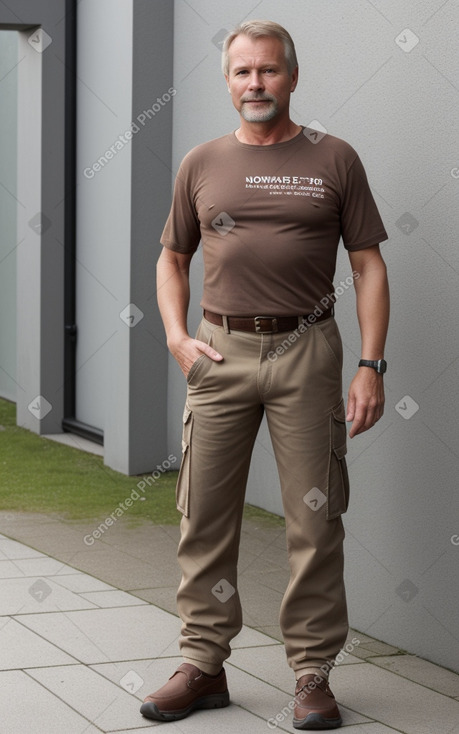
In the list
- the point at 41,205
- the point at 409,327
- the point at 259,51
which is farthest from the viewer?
the point at 41,205

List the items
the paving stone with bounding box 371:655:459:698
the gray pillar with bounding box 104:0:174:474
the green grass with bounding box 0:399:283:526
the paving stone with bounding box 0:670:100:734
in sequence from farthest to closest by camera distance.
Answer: the gray pillar with bounding box 104:0:174:474
the green grass with bounding box 0:399:283:526
the paving stone with bounding box 371:655:459:698
the paving stone with bounding box 0:670:100:734

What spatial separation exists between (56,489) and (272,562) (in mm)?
1801

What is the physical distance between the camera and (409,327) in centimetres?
374

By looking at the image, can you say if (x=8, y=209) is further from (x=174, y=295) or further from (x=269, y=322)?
(x=269, y=322)

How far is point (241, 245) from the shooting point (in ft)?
10.3

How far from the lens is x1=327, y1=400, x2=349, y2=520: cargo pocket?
3.18 meters

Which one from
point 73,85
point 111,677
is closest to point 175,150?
point 73,85

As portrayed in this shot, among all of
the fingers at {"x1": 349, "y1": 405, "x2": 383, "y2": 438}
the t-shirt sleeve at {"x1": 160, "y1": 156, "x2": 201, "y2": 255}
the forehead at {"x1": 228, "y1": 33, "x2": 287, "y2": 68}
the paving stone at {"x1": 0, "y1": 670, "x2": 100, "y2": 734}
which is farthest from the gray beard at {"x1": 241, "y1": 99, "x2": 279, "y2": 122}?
the paving stone at {"x1": 0, "y1": 670, "x2": 100, "y2": 734}

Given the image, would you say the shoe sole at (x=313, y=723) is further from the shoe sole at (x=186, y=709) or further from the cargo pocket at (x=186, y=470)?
the cargo pocket at (x=186, y=470)

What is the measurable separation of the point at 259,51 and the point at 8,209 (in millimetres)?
7103

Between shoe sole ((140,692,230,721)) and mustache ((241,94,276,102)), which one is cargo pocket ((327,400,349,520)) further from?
mustache ((241,94,276,102))

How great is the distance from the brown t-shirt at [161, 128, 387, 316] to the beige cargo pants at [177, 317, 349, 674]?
0.11m

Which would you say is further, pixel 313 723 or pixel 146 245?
pixel 146 245

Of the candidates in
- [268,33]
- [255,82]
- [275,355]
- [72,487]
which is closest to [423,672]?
[275,355]
